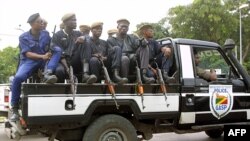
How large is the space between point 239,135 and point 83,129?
7.75 feet

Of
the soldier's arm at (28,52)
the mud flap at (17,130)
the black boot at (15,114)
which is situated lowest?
the mud flap at (17,130)

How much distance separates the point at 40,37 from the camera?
18.3ft

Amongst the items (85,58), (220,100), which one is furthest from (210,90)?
(85,58)

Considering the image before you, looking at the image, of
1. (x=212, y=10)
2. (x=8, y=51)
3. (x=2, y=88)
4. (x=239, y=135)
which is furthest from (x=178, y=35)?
(x=8, y=51)

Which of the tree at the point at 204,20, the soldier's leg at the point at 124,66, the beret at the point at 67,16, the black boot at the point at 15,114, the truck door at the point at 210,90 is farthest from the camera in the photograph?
the tree at the point at 204,20

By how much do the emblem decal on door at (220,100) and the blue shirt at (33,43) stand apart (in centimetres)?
287

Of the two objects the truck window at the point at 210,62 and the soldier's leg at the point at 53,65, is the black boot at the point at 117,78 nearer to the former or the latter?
the soldier's leg at the point at 53,65

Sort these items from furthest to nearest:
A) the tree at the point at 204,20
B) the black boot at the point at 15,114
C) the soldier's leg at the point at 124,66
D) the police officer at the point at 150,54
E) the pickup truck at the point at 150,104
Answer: the tree at the point at 204,20 < the police officer at the point at 150,54 < the soldier's leg at the point at 124,66 < the black boot at the point at 15,114 < the pickup truck at the point at 150,104

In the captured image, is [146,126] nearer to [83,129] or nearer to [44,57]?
[83,129]

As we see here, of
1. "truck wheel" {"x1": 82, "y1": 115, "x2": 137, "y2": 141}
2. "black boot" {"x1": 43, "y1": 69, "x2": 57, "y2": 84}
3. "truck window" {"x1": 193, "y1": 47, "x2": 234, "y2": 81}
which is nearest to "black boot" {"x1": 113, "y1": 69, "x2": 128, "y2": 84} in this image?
"truck wheel" {"x1": 82, "y1": 115, "x2": 137, "y2": 141}

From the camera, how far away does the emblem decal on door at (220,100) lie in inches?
250

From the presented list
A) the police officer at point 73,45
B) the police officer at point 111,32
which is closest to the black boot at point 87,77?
the police officer at point 73,45

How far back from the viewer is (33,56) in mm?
5363

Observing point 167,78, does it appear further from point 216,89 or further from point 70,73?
point 70,73
